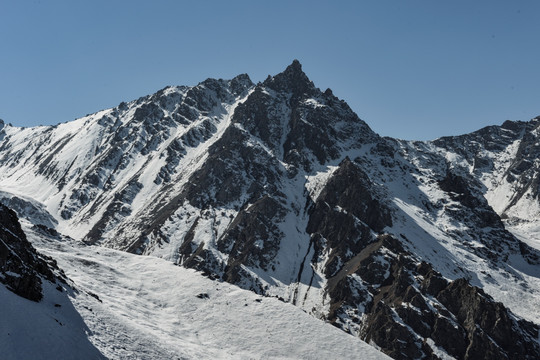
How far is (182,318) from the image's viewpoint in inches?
2613

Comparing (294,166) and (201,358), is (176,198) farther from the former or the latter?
(201,358)

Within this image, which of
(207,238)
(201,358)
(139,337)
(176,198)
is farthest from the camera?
(176,198)

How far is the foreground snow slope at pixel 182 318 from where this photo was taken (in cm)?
4831

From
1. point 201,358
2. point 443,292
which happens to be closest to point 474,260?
point 443,292

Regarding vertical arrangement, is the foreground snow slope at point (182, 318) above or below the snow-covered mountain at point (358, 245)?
below

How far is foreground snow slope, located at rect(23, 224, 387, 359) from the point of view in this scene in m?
48.3

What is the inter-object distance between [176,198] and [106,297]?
12085 cm

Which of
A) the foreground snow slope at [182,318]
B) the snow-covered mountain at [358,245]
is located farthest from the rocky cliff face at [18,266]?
the snow-covered mountain at [358,245]

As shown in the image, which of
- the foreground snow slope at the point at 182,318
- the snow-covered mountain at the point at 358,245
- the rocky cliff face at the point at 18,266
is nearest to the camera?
the rocky cliff face at the point at 18,266

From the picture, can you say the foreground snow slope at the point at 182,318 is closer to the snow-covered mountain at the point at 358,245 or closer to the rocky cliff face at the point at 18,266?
the rocky cliff face at the point at 18,266

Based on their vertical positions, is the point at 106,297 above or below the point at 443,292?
below

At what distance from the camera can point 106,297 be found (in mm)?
62406

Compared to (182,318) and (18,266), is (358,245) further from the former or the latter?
(18,266)

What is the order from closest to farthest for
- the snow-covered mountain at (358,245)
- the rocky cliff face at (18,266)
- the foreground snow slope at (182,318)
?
the rocky cliff face at (18,266) < the foreground snow slope at (182,318) < the snow-covered mountain at (358,245)
